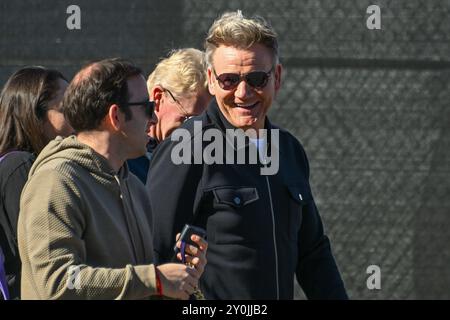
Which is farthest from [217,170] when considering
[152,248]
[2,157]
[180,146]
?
[2,157]

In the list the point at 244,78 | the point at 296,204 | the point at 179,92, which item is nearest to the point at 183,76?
the point at 179,92

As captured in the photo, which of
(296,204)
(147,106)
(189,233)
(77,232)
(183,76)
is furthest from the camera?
(183,76)

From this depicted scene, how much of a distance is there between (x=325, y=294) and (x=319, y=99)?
1906 mm

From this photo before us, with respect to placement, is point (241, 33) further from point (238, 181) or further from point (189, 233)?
point (189, 233)

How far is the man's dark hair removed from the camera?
2994 mm

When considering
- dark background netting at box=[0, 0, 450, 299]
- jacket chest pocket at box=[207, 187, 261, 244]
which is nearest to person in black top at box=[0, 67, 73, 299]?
jacket chest pocket at box=[207, 187, 261, 244]

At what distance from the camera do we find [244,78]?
137 inches

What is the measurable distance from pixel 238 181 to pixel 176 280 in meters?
0.61

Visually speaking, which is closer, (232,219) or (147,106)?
(147,106)

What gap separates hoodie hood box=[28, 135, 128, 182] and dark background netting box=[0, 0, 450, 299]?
95.6 inches

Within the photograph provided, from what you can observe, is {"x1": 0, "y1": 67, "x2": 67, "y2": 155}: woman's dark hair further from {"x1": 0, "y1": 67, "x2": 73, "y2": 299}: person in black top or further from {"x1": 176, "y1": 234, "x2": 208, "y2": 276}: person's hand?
{"x1": 176, "y1": 234, "x2": 208, "y2": 276}: person's hand

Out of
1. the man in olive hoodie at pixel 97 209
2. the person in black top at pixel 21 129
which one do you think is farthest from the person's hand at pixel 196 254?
the person in black top at pixel 21 129

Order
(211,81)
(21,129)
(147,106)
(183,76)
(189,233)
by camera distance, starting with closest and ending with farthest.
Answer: (189,233) → (147,106) → (211,81) → (21,129) → (183,76)

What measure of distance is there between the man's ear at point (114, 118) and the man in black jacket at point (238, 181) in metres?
0.34
